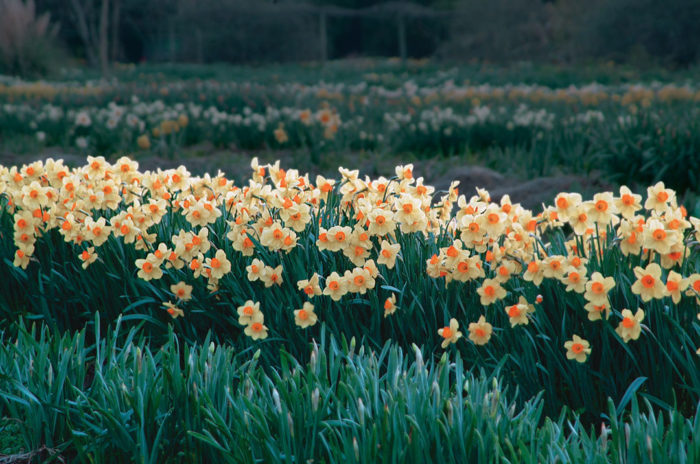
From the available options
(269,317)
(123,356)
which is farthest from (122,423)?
(269,317)

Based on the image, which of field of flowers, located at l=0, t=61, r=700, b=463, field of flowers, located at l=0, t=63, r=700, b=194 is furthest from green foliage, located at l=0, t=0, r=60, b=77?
field of flowers, located at l=0, t=61, r=700, b=463

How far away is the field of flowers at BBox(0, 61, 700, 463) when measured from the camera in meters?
1.59

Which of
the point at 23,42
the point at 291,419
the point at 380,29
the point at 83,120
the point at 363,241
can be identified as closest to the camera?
the point at 291,419

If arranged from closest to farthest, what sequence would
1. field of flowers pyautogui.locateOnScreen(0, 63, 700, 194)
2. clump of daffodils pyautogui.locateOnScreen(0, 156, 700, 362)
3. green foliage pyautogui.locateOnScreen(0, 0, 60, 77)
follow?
clump of daffodils pyautogui.locateOnScreen(0, 156, 700, 362), field of flowers pyautogui.locateOnScreen(0, 63, 700, 194), green foliage pyautogui.locateOnScreen(0, 0, 60, 77)

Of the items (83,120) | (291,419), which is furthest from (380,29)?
(291,419)

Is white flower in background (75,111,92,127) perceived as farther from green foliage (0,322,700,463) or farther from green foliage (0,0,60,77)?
green foliage (0,0,60,77)

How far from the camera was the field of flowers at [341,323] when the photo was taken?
62.7 inches

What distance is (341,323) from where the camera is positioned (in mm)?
2393

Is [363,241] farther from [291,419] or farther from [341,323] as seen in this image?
[291,419]

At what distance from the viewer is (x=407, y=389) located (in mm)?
1637

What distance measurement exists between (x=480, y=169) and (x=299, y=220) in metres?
3.57

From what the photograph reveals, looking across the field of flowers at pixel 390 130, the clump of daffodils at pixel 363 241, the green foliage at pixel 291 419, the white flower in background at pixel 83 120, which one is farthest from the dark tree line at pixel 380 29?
the green foliage at pixel 291 419

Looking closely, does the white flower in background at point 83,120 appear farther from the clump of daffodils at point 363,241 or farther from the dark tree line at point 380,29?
the dark tree line at point 380,29

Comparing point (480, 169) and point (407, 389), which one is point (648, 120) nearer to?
point (480, 169)
